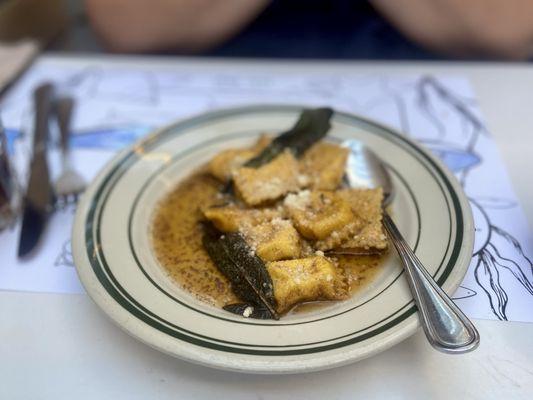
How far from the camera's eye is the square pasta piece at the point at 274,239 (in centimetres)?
89

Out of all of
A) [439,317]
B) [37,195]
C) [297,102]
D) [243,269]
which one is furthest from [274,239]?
[297,102]

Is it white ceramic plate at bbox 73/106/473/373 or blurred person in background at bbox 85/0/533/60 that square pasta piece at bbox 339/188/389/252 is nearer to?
white ceramic plate at bbox 73/106/473/373

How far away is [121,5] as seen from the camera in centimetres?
191

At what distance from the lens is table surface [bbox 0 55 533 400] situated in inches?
30.0

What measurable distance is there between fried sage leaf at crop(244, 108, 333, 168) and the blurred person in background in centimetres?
84

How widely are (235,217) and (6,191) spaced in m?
0.53

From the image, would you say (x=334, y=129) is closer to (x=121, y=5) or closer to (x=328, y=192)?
(x=328, y=192)

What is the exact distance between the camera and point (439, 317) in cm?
73

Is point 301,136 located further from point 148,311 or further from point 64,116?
point 64,116

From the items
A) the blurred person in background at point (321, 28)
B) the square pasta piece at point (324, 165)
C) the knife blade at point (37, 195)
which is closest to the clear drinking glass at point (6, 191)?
the knife blade at point (37, 195)

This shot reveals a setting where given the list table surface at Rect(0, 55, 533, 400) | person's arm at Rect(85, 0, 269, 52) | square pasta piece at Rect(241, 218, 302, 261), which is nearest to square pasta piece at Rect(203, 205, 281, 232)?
square pasta piece at Rect(241, 218, 302, 261)

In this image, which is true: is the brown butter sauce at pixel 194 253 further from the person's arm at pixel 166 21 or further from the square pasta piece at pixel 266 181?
the person's arm at pixel 166 21

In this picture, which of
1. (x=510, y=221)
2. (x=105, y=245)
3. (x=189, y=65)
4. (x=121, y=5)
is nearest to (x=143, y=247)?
(x=105, y=245)

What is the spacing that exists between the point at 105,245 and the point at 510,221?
2.62 feet
